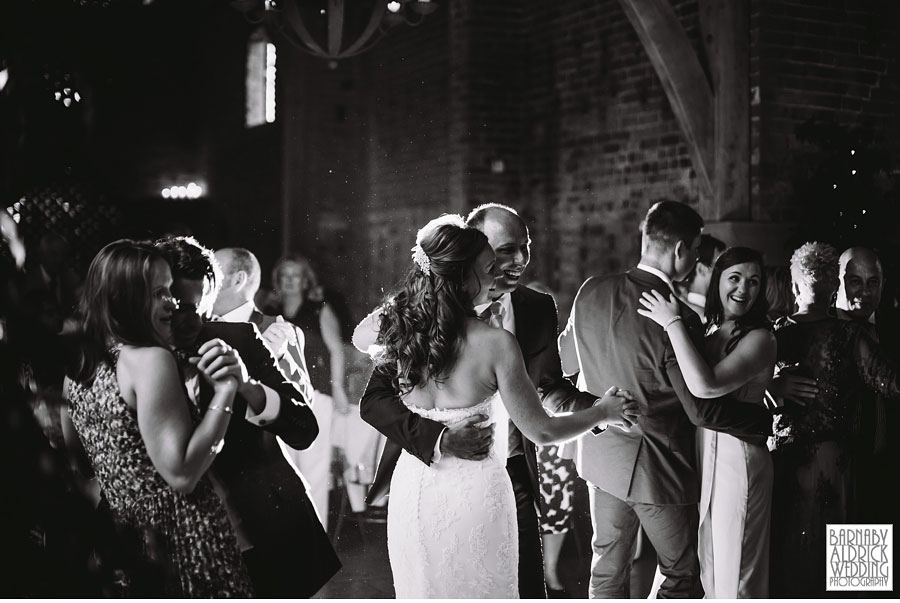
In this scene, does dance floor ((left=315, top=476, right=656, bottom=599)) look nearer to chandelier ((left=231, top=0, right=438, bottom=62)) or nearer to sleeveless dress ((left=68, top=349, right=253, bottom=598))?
sleeveless dress ((left=68, top=349, right=253, bottom=598))

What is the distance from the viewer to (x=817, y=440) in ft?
14.2

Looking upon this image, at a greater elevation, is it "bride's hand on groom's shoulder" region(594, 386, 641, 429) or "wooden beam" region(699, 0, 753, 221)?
"wooden beam" region(699, 0, 753, 221)

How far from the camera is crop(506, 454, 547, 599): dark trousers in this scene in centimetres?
334

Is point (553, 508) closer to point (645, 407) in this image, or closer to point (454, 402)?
point (645, 407)

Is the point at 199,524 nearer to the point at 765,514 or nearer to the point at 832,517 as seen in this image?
the point at 765,514

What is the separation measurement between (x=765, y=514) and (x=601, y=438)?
783 mm

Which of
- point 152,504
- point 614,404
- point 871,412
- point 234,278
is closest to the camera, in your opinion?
point 152,504

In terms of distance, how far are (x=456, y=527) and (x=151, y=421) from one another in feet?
3.00

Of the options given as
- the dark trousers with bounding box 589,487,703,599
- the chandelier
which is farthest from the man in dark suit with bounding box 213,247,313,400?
the chandelier

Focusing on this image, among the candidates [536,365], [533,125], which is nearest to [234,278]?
[536,365]

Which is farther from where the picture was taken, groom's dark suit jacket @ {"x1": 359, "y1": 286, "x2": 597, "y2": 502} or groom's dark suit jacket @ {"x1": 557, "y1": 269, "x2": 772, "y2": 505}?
groom's dark suit jacket @ {"x1": 557, "y1": 269, "x2": 772, "y2": 505}

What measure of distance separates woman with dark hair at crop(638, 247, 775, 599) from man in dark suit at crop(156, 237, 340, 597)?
1592 mm

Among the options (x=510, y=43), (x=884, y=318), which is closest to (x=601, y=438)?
(x=884, y=318)

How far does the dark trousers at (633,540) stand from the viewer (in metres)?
3.53
